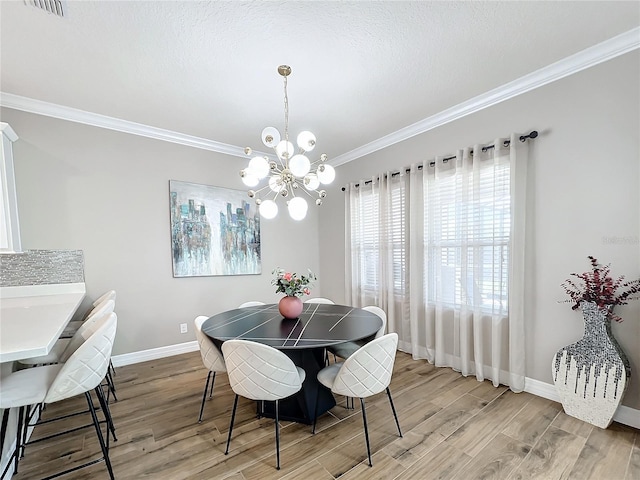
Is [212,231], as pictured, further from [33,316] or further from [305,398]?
[305,398]

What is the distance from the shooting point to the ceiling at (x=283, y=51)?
68.9 inches

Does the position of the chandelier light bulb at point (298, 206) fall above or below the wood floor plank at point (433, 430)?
above

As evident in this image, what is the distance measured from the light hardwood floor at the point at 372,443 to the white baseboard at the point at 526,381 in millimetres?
74

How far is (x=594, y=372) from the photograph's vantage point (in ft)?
6.56

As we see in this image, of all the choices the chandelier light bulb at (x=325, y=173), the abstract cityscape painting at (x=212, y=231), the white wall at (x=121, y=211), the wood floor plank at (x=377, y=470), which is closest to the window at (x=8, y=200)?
the white wall at (x=121, y=211)

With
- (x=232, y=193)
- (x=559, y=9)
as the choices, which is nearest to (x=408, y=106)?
(x=559, y=9)

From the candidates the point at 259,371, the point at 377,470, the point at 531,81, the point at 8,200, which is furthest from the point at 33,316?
the point at 531,81

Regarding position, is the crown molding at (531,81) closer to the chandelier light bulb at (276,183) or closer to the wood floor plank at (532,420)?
the chandelier light bulb at (276,183)

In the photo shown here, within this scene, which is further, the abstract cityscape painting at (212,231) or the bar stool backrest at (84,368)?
the abstract cityscape painting at (212,231)

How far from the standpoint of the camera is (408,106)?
293 cm

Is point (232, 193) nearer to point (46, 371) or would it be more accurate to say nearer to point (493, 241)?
point (46, 371)

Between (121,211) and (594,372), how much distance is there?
15.2 feet

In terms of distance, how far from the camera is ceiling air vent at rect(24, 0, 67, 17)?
1643 mm

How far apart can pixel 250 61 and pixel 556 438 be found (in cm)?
348
